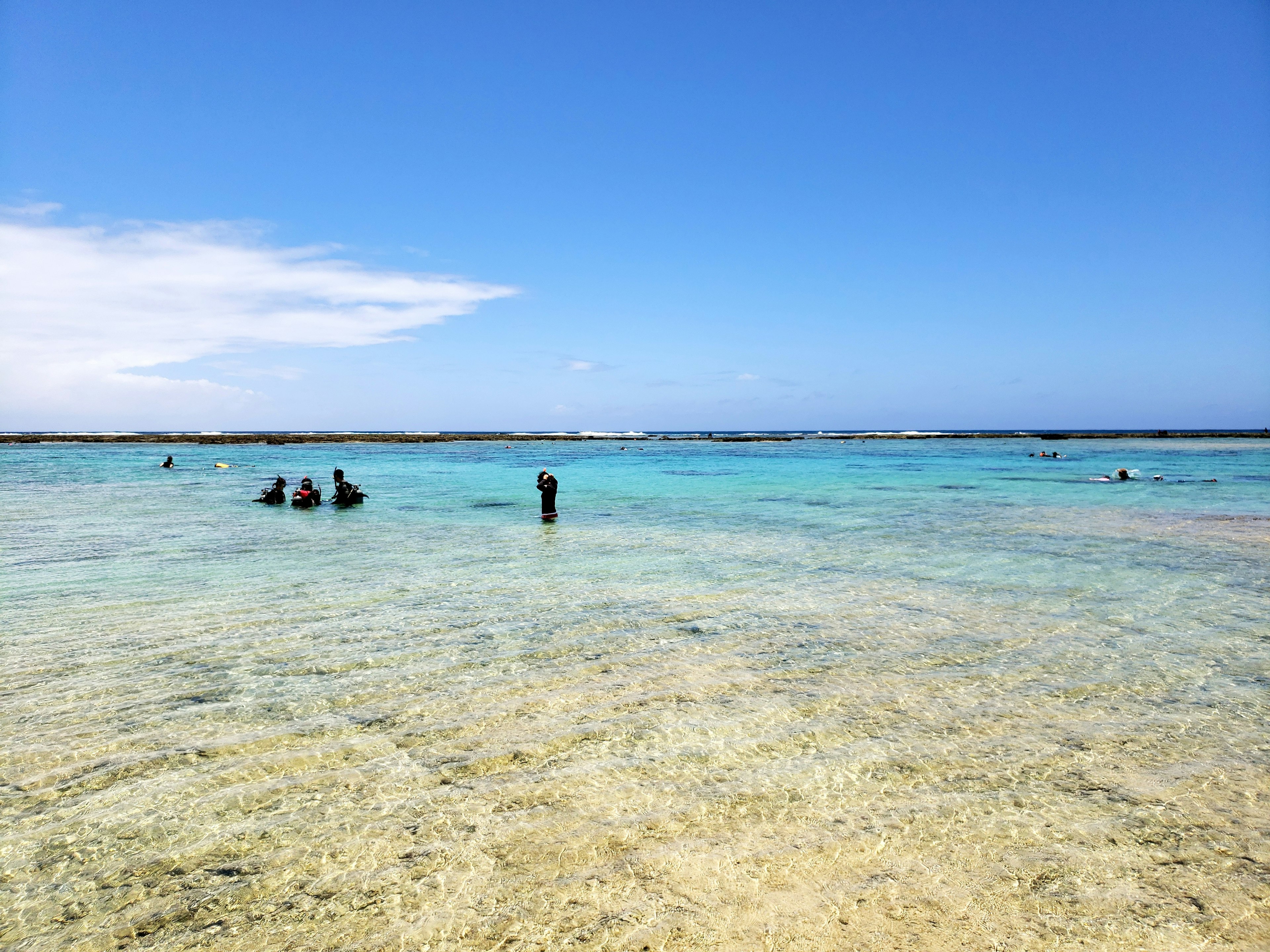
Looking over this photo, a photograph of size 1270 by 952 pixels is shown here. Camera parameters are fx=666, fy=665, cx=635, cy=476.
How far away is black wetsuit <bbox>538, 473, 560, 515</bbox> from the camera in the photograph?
22.0 m

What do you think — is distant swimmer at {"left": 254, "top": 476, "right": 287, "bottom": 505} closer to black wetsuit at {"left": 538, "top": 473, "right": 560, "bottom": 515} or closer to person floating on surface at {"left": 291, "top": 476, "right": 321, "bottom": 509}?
person floating on surface at {"left": 291, "top": 476, "right": 321, "bottom": 509}

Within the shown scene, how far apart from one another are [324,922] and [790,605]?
8302 mm

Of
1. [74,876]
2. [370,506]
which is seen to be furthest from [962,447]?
[74,876]

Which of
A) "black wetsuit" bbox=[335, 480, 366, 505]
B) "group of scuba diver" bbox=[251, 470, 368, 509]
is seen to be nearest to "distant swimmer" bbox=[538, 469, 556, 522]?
"group of scuba diver" bbox=[251, 470, 368, 509]

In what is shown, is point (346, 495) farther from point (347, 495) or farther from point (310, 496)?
point (310, 496)

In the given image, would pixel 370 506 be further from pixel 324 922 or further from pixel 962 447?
pixel 962 447

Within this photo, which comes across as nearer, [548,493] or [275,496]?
[548,493]

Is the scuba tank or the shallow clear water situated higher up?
the scuba tank

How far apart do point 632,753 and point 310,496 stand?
76.5 feet

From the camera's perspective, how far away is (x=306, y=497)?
82.5 feet

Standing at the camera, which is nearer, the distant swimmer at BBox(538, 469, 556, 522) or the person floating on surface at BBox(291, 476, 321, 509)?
the distant swimmer at BBox(538, 469, 556, 522)

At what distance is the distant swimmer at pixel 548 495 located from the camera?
22.0 meters

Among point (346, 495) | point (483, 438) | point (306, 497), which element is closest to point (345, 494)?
point (346, 495)

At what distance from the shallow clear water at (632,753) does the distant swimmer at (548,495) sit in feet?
24.2
